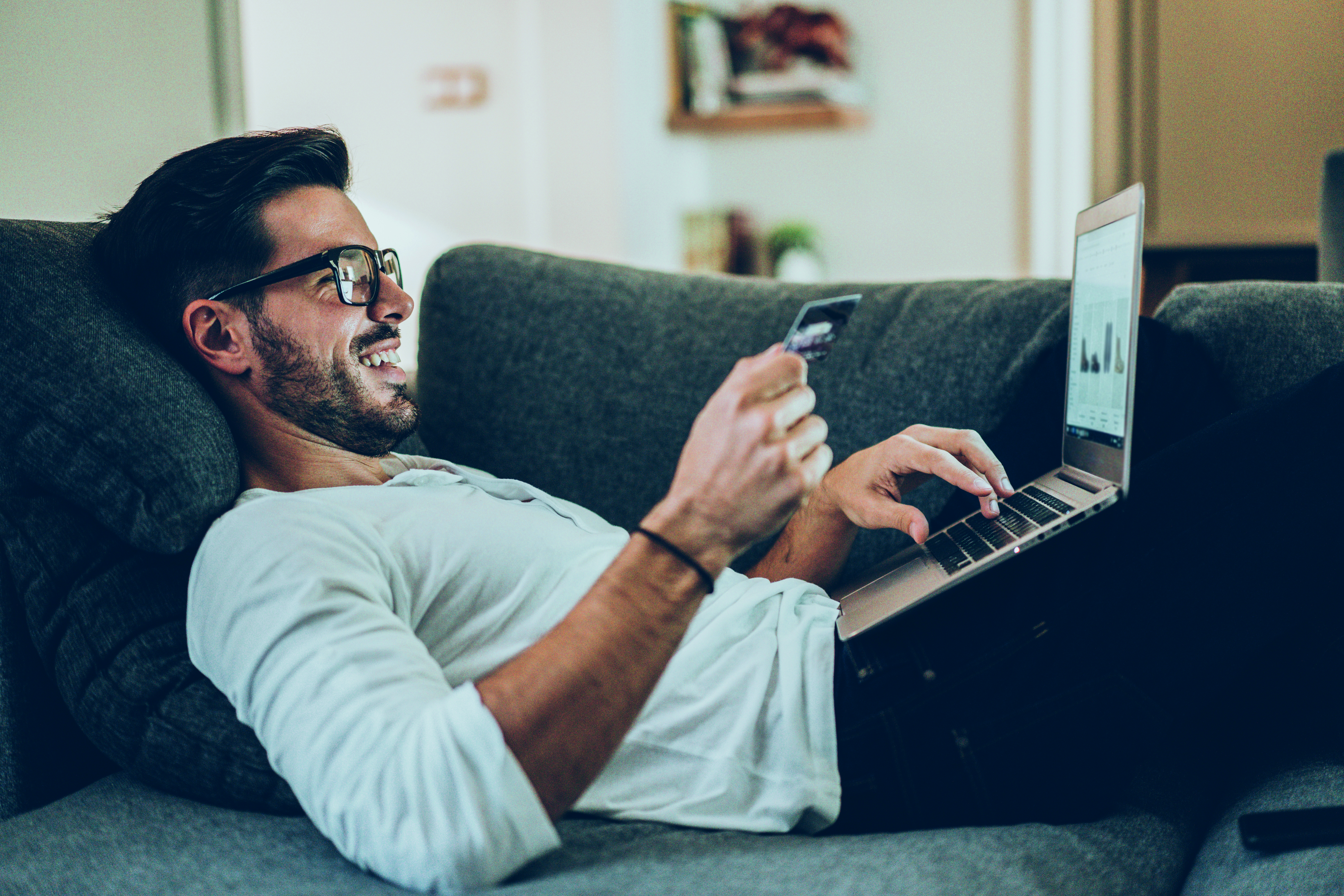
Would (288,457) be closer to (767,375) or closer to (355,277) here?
(355,277)

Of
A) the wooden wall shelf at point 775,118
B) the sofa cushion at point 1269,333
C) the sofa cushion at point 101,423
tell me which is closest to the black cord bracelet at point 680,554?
the sofa cushion at point 101,423

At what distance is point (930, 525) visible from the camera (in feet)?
4.11

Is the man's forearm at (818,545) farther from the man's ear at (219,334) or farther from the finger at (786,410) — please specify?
the man's ear at (219,334)

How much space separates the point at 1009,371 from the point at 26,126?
154 centimetres

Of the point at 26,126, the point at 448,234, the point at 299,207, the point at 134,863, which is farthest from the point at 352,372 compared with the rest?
the point at 448,234

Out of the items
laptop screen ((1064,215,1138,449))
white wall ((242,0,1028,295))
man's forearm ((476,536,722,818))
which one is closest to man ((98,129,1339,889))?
man's forearm ((476,536,722,818))

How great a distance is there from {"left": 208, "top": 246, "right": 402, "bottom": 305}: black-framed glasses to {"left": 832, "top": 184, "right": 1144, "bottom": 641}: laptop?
24.4 inches

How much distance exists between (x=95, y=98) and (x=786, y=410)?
5.22ft

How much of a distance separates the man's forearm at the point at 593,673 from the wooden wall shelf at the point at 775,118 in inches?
123

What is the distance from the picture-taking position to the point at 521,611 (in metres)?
0.93

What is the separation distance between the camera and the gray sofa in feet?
2.47

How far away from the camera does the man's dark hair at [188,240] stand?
1.08m

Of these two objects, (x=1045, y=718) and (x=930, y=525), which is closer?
(x=1045, y=718)

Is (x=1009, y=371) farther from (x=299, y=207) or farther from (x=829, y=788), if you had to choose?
(x=299, y=207)
